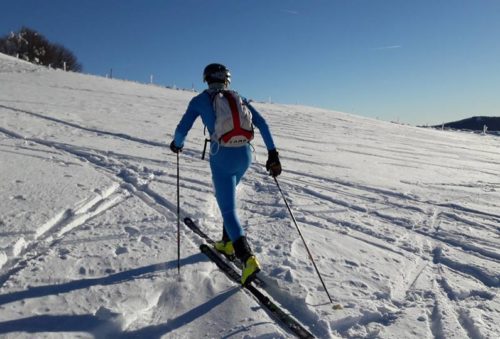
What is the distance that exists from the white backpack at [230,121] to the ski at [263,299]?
4.11ft

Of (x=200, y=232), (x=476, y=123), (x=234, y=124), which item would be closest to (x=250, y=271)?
(x=234, y=124)

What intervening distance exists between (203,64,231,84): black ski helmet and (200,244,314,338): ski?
1853 millimetres

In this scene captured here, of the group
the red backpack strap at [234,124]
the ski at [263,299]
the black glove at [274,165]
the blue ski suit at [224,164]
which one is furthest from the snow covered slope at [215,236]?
the red backpack strap at [234,124]

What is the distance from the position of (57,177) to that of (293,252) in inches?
169

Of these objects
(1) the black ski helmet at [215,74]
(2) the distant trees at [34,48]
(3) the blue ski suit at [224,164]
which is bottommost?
(3) the blue ski suit at [224,164]

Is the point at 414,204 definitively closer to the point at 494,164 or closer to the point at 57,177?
the point at 57,177

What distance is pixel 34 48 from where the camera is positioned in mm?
62375

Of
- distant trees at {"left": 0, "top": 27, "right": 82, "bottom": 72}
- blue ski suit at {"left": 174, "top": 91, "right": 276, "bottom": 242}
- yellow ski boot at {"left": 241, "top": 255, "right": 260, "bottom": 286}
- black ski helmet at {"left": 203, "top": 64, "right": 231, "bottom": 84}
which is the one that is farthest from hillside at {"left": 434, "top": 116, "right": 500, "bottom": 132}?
distant trees at {"left": 0, "top": 27, "right": 82, "bottom": 72}

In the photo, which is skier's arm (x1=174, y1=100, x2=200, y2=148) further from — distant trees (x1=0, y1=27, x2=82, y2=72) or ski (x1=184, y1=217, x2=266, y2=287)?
distant trees (x1=0, y1=27, x2=82, y2=72)

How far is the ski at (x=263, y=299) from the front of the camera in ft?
10.1

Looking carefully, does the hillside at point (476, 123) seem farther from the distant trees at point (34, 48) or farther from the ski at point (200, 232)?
the distant trees at point (34, 48)

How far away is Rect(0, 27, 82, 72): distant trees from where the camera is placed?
60.0 meters

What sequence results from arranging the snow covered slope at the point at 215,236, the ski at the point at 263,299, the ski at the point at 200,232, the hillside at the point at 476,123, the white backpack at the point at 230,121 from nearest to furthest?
1. the ski at the point at 263,299
2. the snow covered slope at the point at 215,236
3. the white backpack at the point at 230,121
4. the ski at the point at 200,232
5. the hillside at the point at 476,123

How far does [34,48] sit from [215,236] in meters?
69.7
